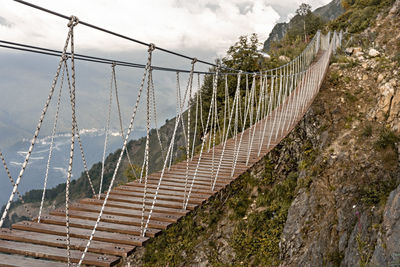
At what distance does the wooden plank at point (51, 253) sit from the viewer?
2.26 metres

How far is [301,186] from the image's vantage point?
853cm

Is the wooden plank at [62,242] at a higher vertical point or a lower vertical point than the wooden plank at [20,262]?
higher

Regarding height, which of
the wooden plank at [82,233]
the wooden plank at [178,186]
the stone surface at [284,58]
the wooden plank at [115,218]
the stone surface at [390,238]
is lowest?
the stone surface at [390,238]

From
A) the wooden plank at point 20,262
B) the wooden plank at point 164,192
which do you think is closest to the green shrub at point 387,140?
the wooden plank at point 164,192

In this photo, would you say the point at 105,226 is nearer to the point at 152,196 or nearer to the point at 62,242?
the point at 62,242

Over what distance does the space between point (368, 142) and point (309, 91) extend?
7.95 feet

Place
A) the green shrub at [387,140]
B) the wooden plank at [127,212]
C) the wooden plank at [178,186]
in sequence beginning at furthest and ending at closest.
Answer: the green shrub at [387,140], the wooden plank at [178,186], the wooden plank at [127,212]

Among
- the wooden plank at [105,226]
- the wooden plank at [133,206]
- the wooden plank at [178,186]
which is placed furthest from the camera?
the wooden plank at [178,186]

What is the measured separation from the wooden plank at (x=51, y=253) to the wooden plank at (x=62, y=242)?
3 cm

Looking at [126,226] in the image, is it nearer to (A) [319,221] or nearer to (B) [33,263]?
(B) [33,263]

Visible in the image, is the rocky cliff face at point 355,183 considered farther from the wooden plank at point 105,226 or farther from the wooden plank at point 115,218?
the wooden plank at point 105,226

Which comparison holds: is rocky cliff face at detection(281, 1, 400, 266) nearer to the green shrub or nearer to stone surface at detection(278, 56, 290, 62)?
the green shrub

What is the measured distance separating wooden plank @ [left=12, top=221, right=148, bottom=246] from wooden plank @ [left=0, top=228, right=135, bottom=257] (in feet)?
0.14

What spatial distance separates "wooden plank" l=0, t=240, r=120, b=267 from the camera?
2256 millimetres
